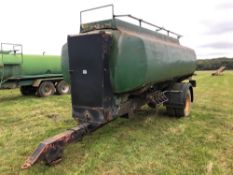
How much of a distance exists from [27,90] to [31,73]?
1715mm

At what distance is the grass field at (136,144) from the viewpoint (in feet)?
15.9

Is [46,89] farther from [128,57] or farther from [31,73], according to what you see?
[128,57]

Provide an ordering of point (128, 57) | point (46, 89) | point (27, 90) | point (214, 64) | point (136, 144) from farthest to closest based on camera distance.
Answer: point (214, 64), point (27, 90), point (46, 89), point (136, 144), point (128, 57)

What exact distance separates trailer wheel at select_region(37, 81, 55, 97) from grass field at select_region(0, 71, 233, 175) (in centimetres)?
489

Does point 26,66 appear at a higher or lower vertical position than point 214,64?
lower

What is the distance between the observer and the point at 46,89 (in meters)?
14.8

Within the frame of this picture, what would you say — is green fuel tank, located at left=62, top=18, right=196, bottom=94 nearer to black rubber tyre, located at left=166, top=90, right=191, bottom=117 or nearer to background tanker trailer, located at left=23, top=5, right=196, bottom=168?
background tanker trailer, located at left=23, top=5, right=196, bottom=168

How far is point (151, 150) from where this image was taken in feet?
18.8

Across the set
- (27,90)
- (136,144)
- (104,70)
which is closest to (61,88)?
(27,90)

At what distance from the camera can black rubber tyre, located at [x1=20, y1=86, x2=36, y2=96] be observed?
15.1 metres

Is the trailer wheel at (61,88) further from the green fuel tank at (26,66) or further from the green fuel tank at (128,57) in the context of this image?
the green fuel tank at (128,57)

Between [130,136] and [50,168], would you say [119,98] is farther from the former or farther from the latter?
[50,168]

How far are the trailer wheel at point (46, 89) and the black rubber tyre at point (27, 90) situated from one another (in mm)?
757

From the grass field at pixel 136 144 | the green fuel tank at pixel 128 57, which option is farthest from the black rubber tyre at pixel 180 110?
the green fuel tank at pixel 128 57
